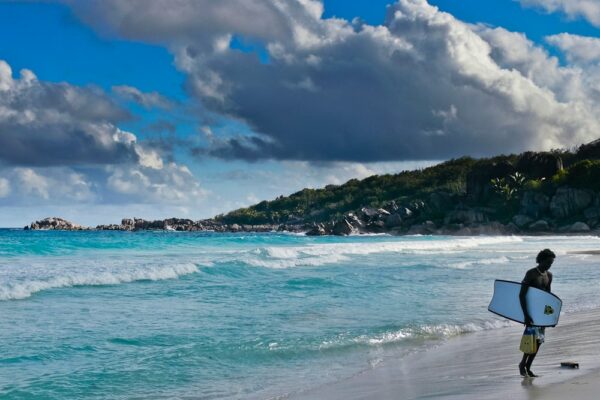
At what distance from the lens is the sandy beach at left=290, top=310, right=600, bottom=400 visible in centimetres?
725

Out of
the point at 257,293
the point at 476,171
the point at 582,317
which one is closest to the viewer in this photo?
the point at 582,317

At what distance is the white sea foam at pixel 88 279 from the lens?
18.4 metres

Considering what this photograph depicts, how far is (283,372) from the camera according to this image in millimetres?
9977

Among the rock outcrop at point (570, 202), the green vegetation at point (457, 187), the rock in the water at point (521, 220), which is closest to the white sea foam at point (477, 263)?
the rock in the water at point (521, 220)

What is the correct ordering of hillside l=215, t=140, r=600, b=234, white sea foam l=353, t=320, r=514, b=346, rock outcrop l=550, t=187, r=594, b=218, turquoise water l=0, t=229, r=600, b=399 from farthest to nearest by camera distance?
hillside l=215, t=140, r=600, b=234 < rock outcrop l=550, t=187, r=594, b=218 < white sea foam l=353, t=320, r=514, b=346 < turquoise water l=0, t=229, r=600, b=399

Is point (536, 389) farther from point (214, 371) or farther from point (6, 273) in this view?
point (6, 273)

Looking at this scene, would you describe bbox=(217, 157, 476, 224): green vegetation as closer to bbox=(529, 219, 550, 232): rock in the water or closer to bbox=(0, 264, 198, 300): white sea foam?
bbox=(529, 219, 550, 232): rock in the water

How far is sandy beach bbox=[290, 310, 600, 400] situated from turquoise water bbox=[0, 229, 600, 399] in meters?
0.67

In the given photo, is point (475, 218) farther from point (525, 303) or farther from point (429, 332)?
point (525, 303)

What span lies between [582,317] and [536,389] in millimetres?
8052

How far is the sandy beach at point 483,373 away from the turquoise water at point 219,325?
67cm

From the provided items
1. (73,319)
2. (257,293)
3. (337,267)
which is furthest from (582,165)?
(73,319)

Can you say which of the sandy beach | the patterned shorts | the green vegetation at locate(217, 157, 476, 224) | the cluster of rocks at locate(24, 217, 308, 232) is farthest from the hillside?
the patterned shorts

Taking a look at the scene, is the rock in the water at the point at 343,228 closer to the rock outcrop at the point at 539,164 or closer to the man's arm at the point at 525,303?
the rock outcrop at the point at 539,164
